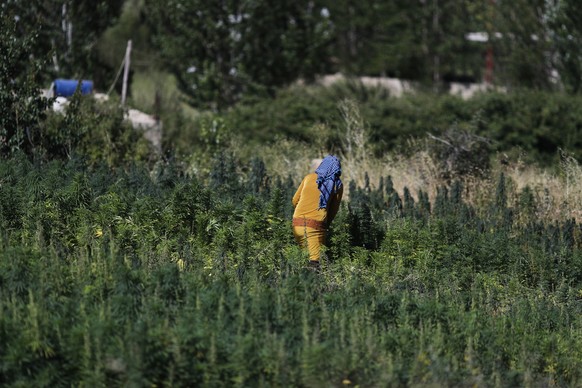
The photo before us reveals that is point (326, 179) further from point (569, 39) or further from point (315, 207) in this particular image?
point (569, 39)

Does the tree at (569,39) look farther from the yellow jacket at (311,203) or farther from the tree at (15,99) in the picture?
the yellow jacket at (311,203)

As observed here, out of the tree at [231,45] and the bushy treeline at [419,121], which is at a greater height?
the tree at [231,45]

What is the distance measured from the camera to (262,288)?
905 cm


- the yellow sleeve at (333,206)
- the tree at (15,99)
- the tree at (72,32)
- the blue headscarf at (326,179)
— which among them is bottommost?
the yellow sleeve at (333,206)

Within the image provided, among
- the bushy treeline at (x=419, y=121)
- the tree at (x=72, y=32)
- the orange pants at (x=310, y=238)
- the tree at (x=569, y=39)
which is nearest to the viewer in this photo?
the orange pants at (x=310, y=238)

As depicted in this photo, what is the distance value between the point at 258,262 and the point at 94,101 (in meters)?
8.07

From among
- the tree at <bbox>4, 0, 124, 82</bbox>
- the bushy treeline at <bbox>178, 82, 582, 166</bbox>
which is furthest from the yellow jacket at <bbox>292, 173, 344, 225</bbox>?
the tree at <bbox>4, 0, 124, 82</bbox>

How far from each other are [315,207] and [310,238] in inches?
12.5

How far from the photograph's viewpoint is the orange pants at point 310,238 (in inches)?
441

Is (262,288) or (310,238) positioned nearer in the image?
(262,288)

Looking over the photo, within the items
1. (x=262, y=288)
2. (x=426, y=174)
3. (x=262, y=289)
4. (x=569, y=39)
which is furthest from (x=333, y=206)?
(x=569, y=39)

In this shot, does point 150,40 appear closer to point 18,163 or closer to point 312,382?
point 18,163

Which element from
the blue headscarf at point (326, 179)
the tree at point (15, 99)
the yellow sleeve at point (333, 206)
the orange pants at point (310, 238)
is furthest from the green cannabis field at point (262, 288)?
the tree at point (15, 99)

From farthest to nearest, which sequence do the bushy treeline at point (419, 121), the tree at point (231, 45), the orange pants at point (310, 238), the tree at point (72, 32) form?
the tree at point (231, 45) → the tree at point (72, 32) → the bushy treeline at point (419, 121) → the orange pants at point (310, 238)
